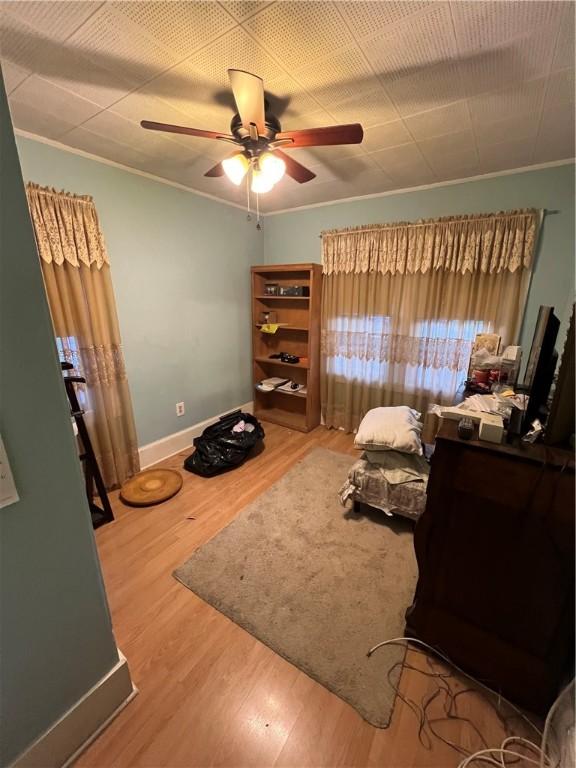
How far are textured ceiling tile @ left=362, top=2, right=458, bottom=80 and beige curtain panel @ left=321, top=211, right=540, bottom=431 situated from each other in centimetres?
152

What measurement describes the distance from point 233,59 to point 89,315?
171 cm

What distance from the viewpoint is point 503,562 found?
1044 mm

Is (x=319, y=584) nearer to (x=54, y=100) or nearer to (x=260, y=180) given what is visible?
(x=260, y=180)

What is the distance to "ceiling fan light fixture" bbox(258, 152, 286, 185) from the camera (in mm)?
1537

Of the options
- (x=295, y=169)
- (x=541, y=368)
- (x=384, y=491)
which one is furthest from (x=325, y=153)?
(x=384, y=491)

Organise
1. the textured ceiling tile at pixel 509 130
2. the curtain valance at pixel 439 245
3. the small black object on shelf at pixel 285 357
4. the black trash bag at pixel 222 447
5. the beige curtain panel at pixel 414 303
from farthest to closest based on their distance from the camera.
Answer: the small black object on shelf at pixel 285 357 < the black trash bag at pixel 222 447 < the beige curtain panel at pixel 414 303 < the curtain valance at pixel 439 245 < the textured ceiling tile at pixel 509 130

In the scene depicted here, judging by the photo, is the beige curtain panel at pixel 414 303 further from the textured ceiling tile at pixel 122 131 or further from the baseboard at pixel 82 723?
the baseboard at pixel 82 723

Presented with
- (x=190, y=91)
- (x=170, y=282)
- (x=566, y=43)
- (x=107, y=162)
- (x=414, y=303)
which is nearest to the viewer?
(x=566, y=43)

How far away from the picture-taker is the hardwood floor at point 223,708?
40.8 inches

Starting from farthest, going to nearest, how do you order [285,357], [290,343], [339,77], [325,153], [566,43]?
[290,343] < [285,357] < [325,153] < [339,77] < [566,43]

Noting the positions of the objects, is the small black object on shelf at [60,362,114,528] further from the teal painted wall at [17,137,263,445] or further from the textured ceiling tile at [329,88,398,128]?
the textured ceiling tile at [329,88,398,128]

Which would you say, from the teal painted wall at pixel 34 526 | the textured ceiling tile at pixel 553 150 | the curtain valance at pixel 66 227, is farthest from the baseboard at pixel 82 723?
the textured ceiling tile at pixel 553 150

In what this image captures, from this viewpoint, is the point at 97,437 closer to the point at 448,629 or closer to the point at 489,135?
the point at 448,629

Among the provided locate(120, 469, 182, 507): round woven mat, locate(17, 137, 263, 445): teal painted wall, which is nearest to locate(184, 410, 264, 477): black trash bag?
locate(120, 469, 182, 507): round woven mat
